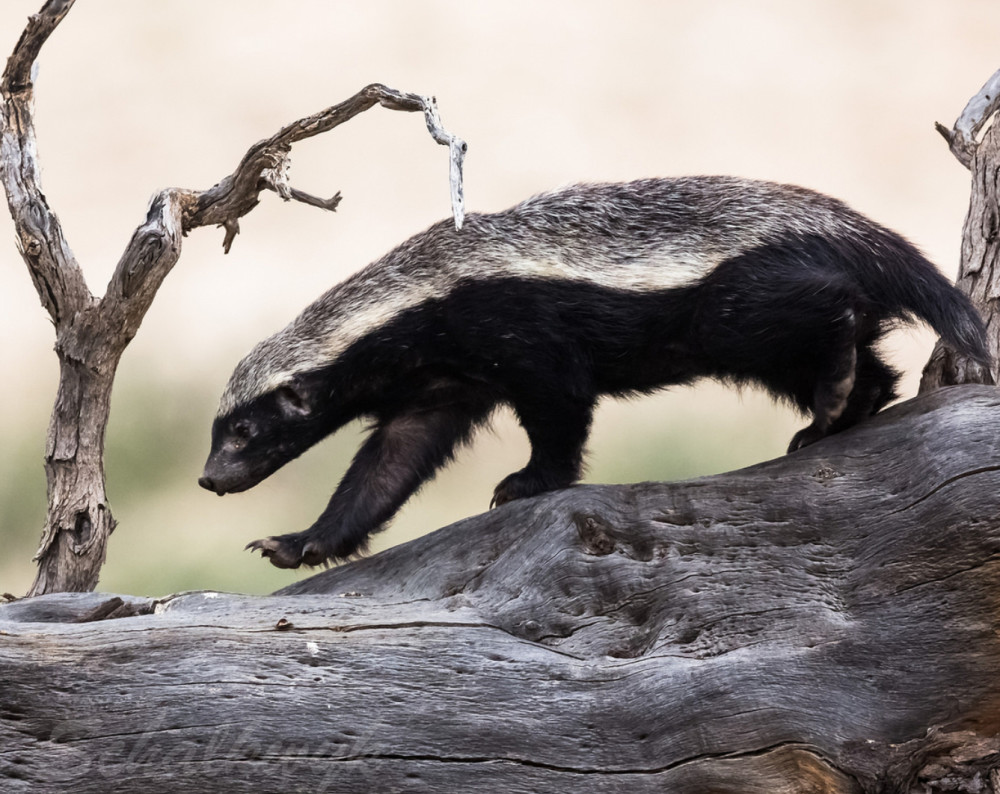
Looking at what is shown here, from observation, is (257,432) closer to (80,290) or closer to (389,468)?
(389,468)

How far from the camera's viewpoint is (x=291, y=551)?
4.62 metres

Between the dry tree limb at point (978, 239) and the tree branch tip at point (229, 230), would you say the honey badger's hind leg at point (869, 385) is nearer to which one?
the dry tree limb at point (978, 239)

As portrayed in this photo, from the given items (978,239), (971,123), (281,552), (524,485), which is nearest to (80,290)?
(281,552)

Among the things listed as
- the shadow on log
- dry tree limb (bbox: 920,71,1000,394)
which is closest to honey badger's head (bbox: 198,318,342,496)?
the shadow on log

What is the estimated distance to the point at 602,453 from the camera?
20.1ft

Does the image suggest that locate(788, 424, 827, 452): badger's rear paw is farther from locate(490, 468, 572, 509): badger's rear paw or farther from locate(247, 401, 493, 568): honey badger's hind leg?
locate(247, 401, 493, 568): honey badger's hind leg

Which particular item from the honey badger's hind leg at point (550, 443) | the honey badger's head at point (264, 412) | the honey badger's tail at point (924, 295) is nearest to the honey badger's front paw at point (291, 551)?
the honey badger's head at point (264, 412)

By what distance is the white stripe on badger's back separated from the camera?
4.21m

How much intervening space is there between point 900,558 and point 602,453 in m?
2.63

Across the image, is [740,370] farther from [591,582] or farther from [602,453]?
[602,453]

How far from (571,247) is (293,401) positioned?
4.30ft

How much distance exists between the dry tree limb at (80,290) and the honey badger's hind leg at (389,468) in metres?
0.78

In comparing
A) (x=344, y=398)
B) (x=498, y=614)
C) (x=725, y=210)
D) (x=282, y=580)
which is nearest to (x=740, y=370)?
(x=725, y=210)

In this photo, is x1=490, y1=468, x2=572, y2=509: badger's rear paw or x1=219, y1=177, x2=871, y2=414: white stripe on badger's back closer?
x1=219, y1=177, x2=871, y2=414: white stripe on badger's back
